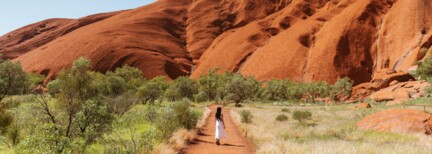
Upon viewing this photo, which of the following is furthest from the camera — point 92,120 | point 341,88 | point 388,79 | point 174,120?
point 341,88

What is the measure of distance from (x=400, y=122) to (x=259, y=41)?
9297cm

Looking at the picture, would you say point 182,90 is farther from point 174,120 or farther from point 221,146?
point 221,146

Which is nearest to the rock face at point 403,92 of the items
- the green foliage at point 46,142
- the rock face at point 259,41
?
the rock face at point 259,41

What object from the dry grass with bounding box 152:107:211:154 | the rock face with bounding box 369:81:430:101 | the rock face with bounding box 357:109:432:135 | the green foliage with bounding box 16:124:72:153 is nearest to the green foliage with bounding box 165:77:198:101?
the rock face with bounding box 369:81:430:101

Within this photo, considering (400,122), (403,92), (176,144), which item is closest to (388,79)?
(403,92)

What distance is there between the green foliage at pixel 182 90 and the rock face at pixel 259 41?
25078mm

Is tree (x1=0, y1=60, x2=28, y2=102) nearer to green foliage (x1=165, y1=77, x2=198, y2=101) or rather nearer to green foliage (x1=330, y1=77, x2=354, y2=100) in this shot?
green foliage (x1=165, y1=77, x2=198, y2=101)

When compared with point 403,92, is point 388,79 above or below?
above

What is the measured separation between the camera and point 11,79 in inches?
1299

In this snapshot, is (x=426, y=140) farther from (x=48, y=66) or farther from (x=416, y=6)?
(x=48, y=66)

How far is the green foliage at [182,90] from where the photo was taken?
219 feet

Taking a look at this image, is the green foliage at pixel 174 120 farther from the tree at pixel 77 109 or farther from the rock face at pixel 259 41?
the rock face at pixel 259 41

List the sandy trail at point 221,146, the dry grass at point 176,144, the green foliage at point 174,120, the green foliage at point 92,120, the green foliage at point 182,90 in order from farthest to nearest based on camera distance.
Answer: the green foliage at point 182,90 < the green foliage at point 174,120 < the sandy trail at point 221,146 < the green foliage at point 92,120 < the dry grass at point 176,144

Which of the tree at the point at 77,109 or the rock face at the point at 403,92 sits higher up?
the tree at the point at 77,109
